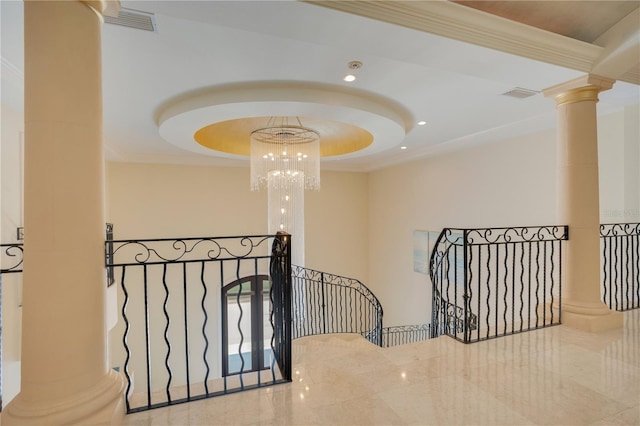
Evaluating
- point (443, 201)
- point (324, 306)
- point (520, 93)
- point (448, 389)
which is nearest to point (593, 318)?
point (448, 389)

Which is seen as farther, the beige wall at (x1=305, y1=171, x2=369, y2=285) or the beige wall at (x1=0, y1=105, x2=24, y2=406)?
the beige wall at (x1=305, y1=171, x2=369, y2=285)

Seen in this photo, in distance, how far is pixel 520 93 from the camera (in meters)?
3.98

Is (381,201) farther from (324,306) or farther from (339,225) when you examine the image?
(324,306)

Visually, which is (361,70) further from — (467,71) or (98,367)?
(98,367)

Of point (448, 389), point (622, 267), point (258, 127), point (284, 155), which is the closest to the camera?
point (448, 389)

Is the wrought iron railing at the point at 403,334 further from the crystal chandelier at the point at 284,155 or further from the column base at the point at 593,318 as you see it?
the crystal chandelier at the point at 284,155

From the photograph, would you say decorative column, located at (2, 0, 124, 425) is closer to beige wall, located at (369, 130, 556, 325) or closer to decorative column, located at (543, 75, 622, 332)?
decorative column, located at (543, 75, 622, 332)

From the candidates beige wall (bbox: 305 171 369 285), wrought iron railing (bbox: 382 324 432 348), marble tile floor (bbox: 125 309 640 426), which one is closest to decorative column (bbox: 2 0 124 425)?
marble tile floor (bbox: 125 309 640 426)

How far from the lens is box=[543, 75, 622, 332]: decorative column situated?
339 centimetres

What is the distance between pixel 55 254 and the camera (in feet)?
5.62

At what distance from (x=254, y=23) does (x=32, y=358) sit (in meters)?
2.37

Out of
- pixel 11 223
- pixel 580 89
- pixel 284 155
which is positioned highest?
pixel 580 89

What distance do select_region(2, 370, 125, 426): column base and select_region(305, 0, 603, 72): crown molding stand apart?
2.64 m

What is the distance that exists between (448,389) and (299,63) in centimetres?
310
